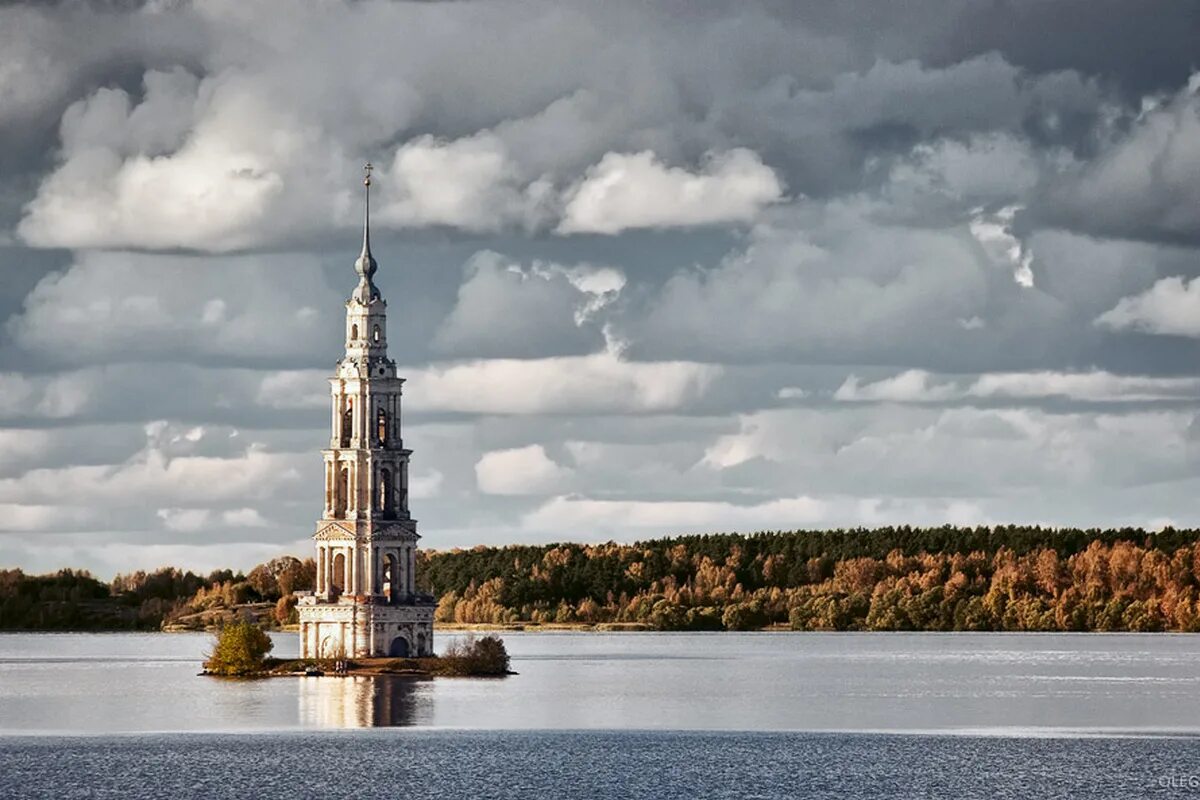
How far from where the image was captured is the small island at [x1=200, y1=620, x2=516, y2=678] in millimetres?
156750

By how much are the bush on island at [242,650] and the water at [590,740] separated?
1406 millimetres

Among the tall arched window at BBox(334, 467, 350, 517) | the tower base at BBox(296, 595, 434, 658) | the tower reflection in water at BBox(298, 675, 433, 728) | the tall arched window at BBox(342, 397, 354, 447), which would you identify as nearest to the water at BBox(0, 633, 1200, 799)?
the tower reflection in water at BBox(298, 675, 433, 728)

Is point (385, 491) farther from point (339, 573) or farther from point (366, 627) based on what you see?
point (366, 627)

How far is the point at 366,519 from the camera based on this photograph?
158625 millimetres

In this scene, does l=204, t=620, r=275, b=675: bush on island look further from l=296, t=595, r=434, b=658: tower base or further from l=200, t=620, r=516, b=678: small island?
l=296, t=595, r=434, b=658: tower base

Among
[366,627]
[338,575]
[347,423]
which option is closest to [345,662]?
[366,627]

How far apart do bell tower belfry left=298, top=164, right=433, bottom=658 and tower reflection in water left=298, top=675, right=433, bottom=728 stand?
3.55m

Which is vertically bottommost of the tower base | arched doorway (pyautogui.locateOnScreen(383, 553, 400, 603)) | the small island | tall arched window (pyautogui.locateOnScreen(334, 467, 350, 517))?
the small island

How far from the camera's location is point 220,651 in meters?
167

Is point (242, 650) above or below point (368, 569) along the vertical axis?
below

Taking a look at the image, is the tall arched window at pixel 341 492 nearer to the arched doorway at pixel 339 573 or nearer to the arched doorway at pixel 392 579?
the arched doorway at pixel 339 573

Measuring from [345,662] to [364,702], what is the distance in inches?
732

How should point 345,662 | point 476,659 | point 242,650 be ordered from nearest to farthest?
point 345,662, point 476,659, point 242,650

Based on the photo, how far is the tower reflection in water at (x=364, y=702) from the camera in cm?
12738
